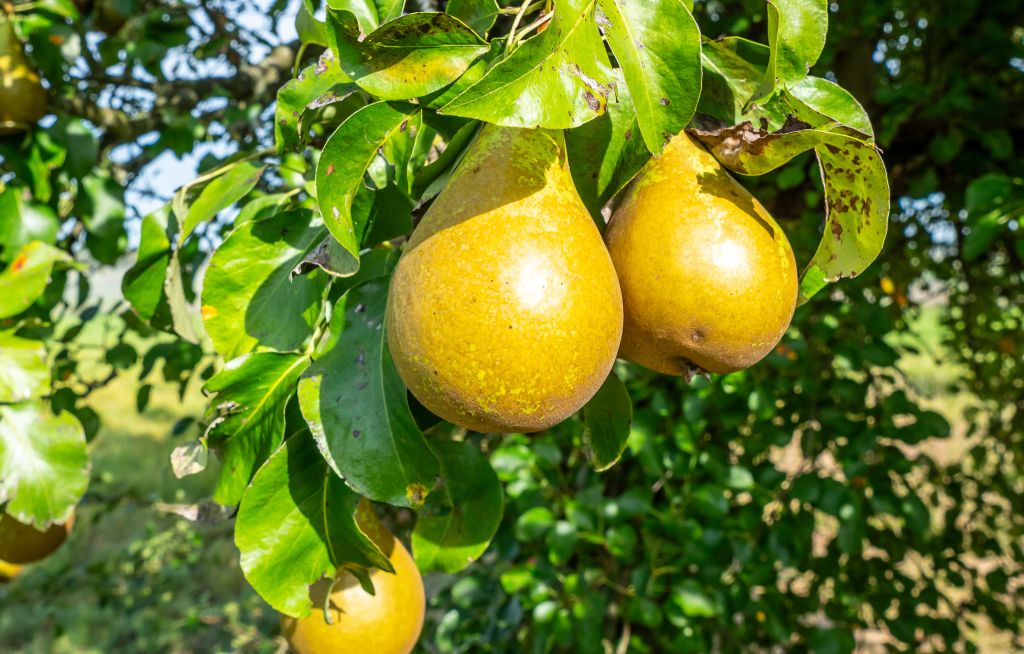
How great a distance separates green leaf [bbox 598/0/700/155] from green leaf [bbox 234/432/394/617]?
1.42ft

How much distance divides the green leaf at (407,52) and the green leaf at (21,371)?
86 centimetres

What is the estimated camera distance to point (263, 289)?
0.80 m

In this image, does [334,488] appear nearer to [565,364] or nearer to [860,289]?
[565,364]

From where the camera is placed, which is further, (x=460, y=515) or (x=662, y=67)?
(x=460, y=515)

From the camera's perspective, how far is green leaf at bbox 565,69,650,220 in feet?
2.16

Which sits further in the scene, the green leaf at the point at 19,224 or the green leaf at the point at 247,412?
the green leaf at the point at 19,224

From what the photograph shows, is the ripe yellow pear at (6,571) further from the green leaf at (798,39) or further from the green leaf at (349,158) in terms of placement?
the green leaf at (798,39)

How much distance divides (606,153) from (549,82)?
17 centimetres

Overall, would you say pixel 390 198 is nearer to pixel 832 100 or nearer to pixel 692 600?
pixel 832 100

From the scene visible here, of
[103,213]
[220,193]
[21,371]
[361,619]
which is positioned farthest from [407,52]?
[103,213]

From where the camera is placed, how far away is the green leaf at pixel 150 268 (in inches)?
36.4

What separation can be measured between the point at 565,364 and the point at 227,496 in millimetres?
419

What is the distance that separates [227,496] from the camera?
0.80m

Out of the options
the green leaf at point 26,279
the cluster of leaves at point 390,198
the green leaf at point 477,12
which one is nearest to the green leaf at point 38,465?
the green leaf at point 26,279
